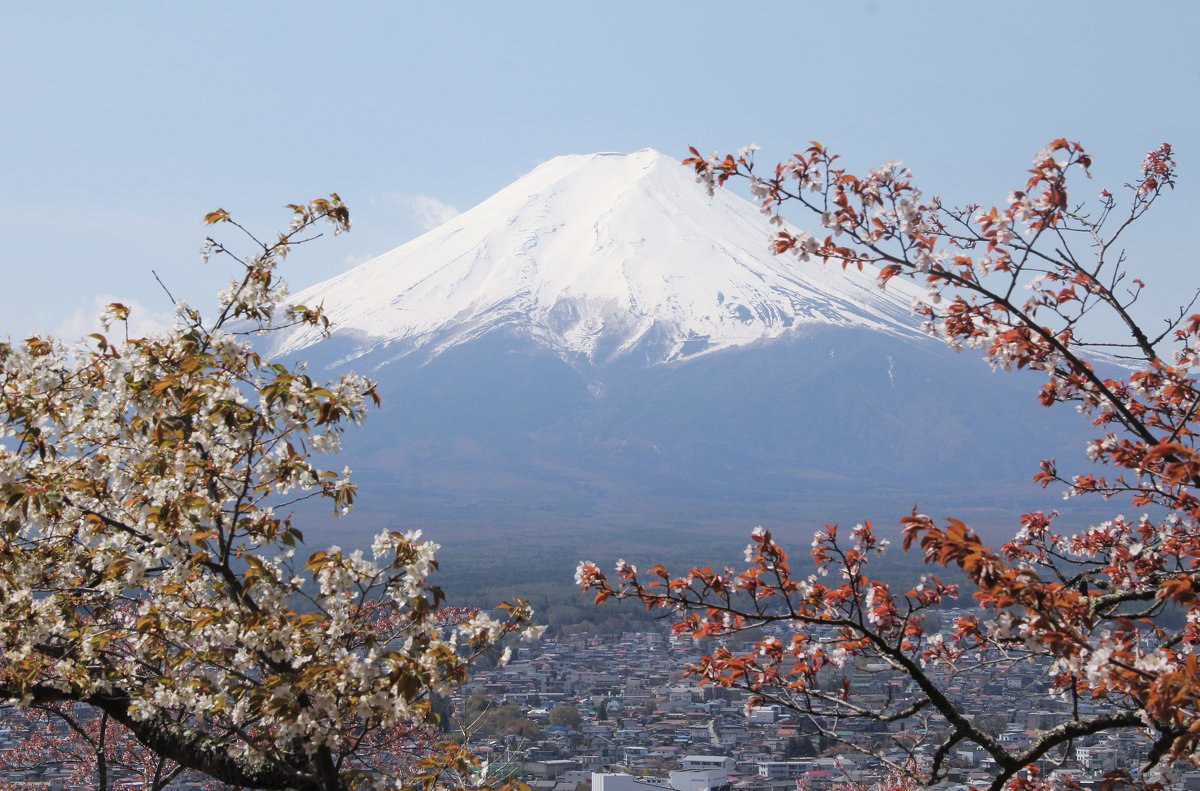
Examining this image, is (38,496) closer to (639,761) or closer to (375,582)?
(375,582)

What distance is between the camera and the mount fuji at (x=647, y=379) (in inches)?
4705

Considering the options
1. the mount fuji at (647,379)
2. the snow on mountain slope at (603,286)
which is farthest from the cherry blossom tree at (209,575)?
the snow on mountain slope at (603,286)

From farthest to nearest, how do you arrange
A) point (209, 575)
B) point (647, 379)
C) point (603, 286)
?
point (603, 286)
point (647, 379)
point (209, 575)

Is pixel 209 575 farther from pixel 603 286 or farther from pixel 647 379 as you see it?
pixel 603 286

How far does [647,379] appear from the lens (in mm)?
149750

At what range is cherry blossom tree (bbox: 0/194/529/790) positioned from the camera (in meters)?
3.43

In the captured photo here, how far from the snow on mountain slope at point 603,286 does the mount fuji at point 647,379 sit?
35 cm

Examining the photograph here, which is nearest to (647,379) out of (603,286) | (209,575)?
(603,286)

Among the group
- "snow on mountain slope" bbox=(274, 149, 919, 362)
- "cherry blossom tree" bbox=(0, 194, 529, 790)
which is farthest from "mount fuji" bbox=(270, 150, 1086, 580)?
"cherry blossom tree" bbox=(0, 194, 529, 790)

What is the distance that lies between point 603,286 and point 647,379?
20946 mm

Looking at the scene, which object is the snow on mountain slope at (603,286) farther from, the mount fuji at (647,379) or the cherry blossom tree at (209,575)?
the cherry blossom tree at (209,575)

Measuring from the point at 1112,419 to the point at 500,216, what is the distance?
176 metres

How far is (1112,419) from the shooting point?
13.9 feet

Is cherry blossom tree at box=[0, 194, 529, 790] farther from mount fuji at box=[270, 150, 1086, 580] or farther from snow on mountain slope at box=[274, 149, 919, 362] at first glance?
snow on mountain slope at box=[274, 149, 919, 362]
